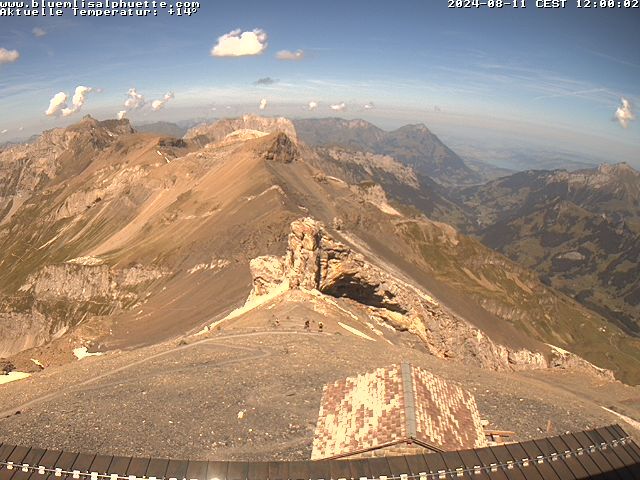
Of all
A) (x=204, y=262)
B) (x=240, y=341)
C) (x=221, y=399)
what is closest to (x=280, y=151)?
(x=204, y=262)

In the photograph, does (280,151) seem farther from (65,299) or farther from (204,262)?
(65,299)

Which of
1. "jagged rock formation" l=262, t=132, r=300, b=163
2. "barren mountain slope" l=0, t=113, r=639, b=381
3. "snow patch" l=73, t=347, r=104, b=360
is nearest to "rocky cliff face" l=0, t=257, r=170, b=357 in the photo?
"barren mountain slope" l=0, t=113, r=639, b=381

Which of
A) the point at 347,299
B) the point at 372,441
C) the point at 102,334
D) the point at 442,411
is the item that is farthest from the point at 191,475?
the point at 102,334

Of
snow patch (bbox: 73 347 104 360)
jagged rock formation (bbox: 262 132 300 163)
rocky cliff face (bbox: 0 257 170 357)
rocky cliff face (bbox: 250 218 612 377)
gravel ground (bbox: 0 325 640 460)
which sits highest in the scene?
gravel ground (bbox: 0 325 640 460)

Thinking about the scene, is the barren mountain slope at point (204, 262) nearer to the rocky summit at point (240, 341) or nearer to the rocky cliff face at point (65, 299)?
the rocky cliff face at point (65, 299)

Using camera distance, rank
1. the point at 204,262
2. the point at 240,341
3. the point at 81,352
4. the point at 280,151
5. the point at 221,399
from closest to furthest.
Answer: the point at 221,399, the point at 240,341, the point at 81,352, the point at 204,262, the point at 280,151

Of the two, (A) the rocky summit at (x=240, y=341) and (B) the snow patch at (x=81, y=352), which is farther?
(B) the snow patch at (x=81, y=352)

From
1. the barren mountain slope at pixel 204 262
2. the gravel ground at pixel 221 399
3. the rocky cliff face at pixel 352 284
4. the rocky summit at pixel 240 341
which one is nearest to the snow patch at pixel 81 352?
the rocky summit at pixel 240 341

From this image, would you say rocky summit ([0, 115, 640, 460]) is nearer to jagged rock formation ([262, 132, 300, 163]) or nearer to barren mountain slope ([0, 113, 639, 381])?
barren mountain slope ([0, 113, 639, 381])

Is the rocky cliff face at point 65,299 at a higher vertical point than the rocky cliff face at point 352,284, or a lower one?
lower
